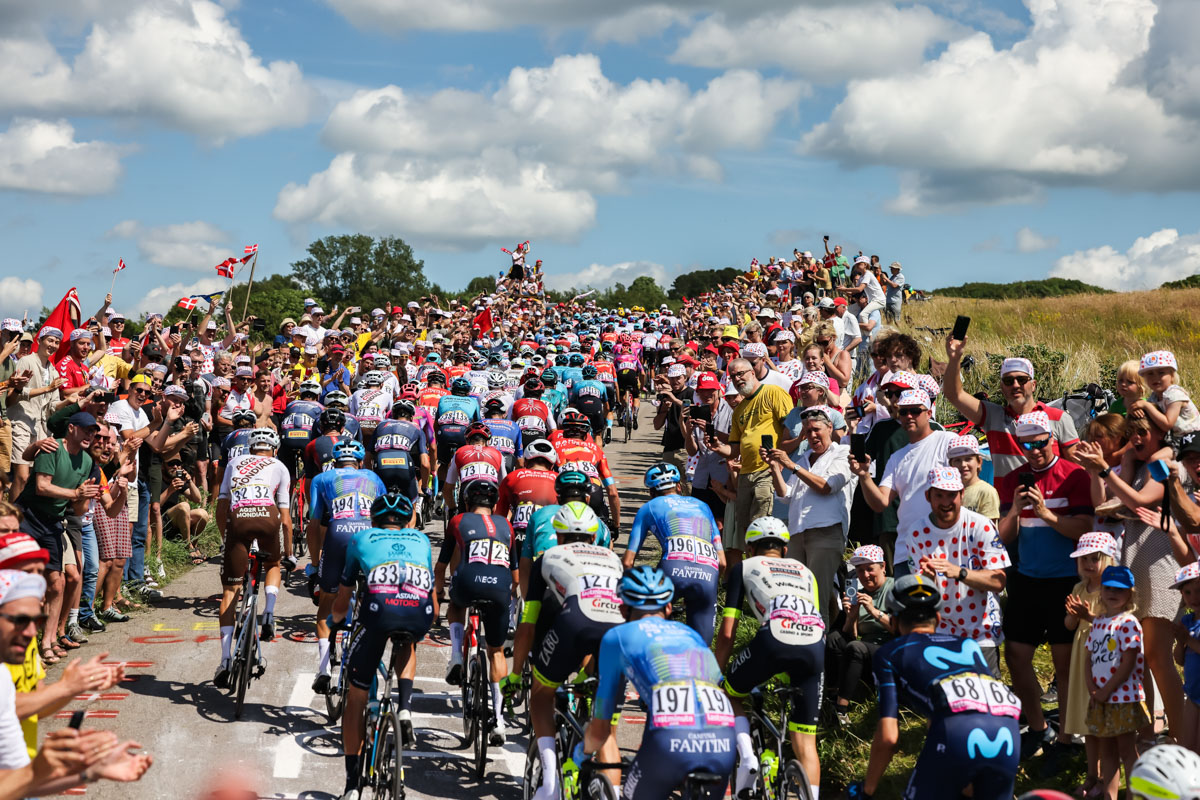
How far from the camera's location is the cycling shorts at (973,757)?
5.45 metres

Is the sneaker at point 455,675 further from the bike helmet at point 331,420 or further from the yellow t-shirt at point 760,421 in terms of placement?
the bike helmet at point 331,420

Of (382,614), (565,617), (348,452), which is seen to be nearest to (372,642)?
(382,614)

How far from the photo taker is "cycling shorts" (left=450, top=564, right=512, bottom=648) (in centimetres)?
916

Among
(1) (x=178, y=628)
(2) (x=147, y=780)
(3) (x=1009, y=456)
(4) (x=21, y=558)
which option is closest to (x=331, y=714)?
(2) (x=147, y=780)

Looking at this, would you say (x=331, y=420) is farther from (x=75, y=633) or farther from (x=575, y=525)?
(x=575, y=525)

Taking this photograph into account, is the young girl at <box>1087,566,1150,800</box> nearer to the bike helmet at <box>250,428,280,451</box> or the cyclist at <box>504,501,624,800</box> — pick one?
the cyclist at <box>504,501,624,800</box>

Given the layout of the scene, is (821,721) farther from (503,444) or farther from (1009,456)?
(503,444)

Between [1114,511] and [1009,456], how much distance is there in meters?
1.44

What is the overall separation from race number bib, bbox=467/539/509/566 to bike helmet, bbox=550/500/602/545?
100cm

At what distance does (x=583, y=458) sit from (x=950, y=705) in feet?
22.9

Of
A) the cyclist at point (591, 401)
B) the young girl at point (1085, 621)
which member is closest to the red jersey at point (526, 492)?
the young girl at point (1085, 621)

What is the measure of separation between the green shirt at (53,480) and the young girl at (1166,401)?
9.67m

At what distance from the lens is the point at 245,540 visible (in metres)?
10.5

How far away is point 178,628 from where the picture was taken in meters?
12.7
